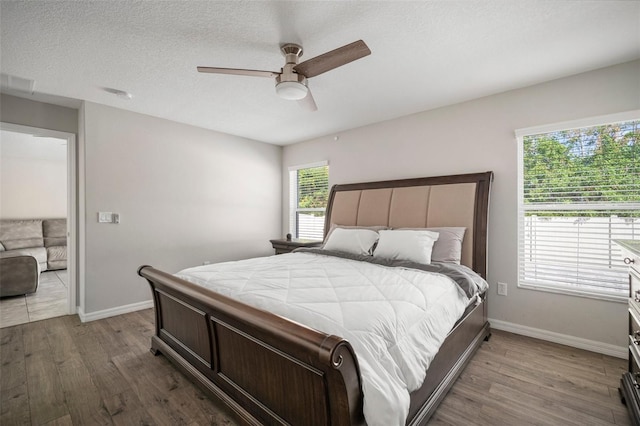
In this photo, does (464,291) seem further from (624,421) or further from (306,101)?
(306,101)

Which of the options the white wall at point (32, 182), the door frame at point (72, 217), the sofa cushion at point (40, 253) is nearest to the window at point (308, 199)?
the door frame at point (72, 217)

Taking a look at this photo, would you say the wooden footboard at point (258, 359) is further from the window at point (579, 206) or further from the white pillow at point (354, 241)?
the window at point (579, 206)

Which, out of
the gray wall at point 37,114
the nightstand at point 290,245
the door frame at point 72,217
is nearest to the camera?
the gray wall at point 37,114

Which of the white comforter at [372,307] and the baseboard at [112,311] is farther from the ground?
the white comforter at [372,307]

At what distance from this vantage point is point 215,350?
71.9 inches

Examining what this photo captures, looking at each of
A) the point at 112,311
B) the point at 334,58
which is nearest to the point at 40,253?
the point at 112,311

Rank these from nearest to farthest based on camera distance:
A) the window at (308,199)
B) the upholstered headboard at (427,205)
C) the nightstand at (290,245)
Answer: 1. the upholstered headboard at (427,205)
2. the nightstand at (290,245)
3. the window at (308,199)

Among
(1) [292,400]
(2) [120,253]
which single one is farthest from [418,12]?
(2) [120,253]

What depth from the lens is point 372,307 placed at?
148cm

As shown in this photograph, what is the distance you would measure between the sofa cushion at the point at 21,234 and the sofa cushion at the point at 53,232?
0.08m

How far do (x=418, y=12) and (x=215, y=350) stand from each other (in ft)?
8.29

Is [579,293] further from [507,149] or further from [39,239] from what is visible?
[39,239]

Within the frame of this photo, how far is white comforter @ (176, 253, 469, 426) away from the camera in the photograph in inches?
45.8

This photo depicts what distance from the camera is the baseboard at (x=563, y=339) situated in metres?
2.39
